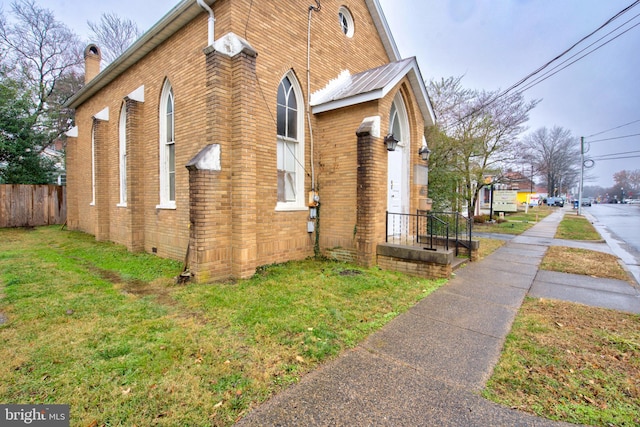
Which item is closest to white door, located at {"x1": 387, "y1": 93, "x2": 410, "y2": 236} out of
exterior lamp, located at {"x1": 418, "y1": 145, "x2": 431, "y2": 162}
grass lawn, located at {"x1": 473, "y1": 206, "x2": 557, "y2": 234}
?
exterior lamp, located at {"x1": 418, "y1": 145, "x2": 431, "y2": 162}

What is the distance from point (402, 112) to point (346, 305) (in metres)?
6.21

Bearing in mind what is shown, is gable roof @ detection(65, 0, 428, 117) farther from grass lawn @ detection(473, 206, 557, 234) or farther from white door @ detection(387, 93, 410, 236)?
grass lawn @ detection(473, 206, 557, 234)

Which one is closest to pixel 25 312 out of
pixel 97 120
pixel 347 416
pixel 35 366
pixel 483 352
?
pixel 35 366

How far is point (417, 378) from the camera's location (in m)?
2.85

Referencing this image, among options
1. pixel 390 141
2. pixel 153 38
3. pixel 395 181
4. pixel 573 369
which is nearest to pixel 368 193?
pixel 390 141

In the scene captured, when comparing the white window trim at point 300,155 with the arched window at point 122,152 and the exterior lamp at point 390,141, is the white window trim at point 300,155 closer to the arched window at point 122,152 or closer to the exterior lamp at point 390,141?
the exterior lamp at point 390,141

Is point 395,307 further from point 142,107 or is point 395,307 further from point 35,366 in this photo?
point 142,107

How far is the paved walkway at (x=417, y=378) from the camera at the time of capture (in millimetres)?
2320

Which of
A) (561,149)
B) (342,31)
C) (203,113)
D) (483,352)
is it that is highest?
(561,149)

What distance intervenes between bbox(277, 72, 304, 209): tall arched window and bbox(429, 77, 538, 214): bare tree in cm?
671

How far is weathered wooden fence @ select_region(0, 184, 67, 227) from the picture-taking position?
13781mm

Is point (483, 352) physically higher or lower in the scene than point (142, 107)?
lower

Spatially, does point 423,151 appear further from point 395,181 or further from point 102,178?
point 102,178

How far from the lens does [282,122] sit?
7.12m
